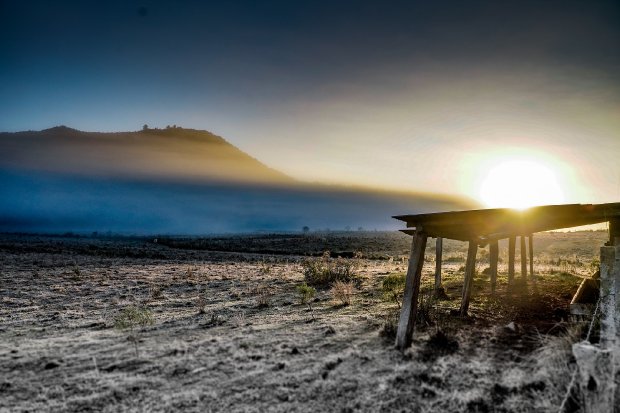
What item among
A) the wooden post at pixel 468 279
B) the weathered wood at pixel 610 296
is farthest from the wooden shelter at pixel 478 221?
the wooden post at pixel 468 279

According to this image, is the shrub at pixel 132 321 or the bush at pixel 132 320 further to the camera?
the bush at pixel 132 320

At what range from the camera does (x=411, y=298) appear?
7.95 m

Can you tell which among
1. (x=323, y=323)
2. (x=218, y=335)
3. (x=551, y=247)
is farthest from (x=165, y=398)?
(x=551, y=247)

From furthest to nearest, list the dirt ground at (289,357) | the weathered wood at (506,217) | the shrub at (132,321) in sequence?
the shrub at (132,321) → the weathered wood at (506,217) → the dirt ground at (289,357)

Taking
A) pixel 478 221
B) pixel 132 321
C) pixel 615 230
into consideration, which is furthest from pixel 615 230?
pixel 132 321

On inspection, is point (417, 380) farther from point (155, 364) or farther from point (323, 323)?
point (155, 364)

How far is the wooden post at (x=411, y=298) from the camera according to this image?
7.77m

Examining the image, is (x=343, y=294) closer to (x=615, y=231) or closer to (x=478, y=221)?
(x=478, y=221)

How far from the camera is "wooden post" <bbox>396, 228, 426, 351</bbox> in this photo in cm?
777

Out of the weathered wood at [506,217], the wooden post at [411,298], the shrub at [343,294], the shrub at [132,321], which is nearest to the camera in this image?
the weathered wood at [506,217]

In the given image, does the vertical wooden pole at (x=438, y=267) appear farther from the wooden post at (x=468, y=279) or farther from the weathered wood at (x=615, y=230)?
the weathered wood at (x=615, y=230)

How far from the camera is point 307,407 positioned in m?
5.87

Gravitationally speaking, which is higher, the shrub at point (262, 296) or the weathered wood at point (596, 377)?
the weathered wood at point (596, 377)

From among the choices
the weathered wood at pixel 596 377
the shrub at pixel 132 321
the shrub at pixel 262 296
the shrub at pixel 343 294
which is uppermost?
the weathered wood at pixel 596 377
